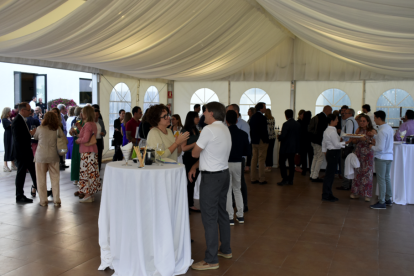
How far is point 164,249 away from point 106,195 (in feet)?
2.40

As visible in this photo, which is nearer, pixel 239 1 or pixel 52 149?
pixel 52 149

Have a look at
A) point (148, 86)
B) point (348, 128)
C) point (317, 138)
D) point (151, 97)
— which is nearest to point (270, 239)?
point (348, 128)

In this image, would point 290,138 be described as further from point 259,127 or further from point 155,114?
point 155,114

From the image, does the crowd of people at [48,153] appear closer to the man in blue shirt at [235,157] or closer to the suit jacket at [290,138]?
the man in blue shirt at [235,157]

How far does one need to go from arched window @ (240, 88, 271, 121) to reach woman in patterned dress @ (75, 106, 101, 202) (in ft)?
24.0

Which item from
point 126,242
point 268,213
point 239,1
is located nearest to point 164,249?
point 126,242

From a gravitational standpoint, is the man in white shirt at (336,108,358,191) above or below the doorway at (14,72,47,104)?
below

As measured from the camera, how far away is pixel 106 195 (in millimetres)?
3336

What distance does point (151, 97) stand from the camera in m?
12.2

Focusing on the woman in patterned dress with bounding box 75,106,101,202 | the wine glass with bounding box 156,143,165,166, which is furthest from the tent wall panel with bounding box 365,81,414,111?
the wine glass with bounding box 156,143,165,166

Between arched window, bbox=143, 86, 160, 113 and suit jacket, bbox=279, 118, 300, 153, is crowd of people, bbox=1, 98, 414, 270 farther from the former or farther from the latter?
arched window, bbox=143, 86, 160, 113

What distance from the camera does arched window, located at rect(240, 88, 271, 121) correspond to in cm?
1216

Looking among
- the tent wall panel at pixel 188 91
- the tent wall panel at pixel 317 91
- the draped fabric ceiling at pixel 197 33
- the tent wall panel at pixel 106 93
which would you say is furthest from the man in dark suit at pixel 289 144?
the tent wall panel at pixel 188 91

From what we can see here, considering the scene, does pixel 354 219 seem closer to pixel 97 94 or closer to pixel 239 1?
pixel 239 1
